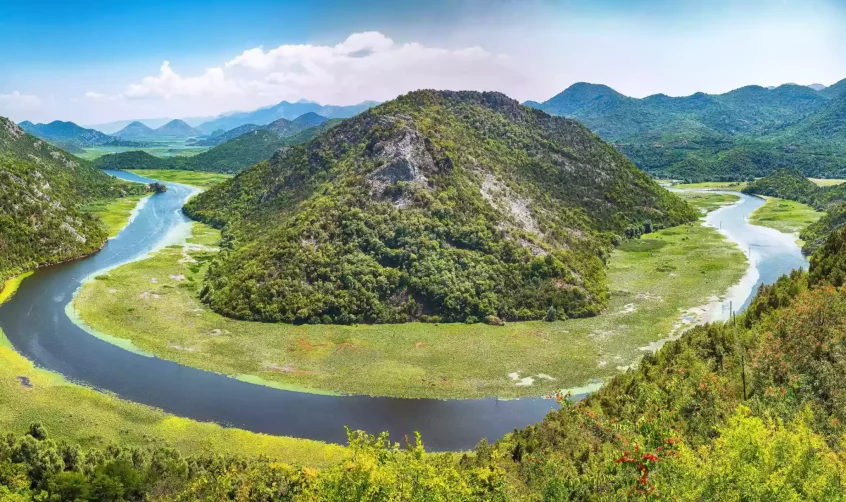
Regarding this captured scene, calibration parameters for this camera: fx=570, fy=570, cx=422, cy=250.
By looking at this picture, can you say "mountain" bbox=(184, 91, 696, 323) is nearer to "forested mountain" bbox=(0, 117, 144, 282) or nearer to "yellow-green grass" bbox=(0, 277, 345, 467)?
"yellow-green grass" bbox=(0, 277, 345, 467)

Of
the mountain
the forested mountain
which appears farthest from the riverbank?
the forested mountain

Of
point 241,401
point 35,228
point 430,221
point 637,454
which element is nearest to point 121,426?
point 241,401

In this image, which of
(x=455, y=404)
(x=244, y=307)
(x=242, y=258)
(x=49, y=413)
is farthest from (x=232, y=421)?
(x=242, y=258)

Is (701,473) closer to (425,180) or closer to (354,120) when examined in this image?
(425,180)

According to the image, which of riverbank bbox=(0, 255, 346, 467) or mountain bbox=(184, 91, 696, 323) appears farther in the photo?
mountain bbox=(184, 91, 696, 323)

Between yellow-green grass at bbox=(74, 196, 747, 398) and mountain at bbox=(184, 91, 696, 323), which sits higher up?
mountain at bbox=(184, 91, 696, 323)

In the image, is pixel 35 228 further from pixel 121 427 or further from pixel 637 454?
pixel 637 454

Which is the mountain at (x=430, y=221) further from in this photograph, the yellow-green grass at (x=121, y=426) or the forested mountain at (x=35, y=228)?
the forested mountain at (x=35, y=228)
